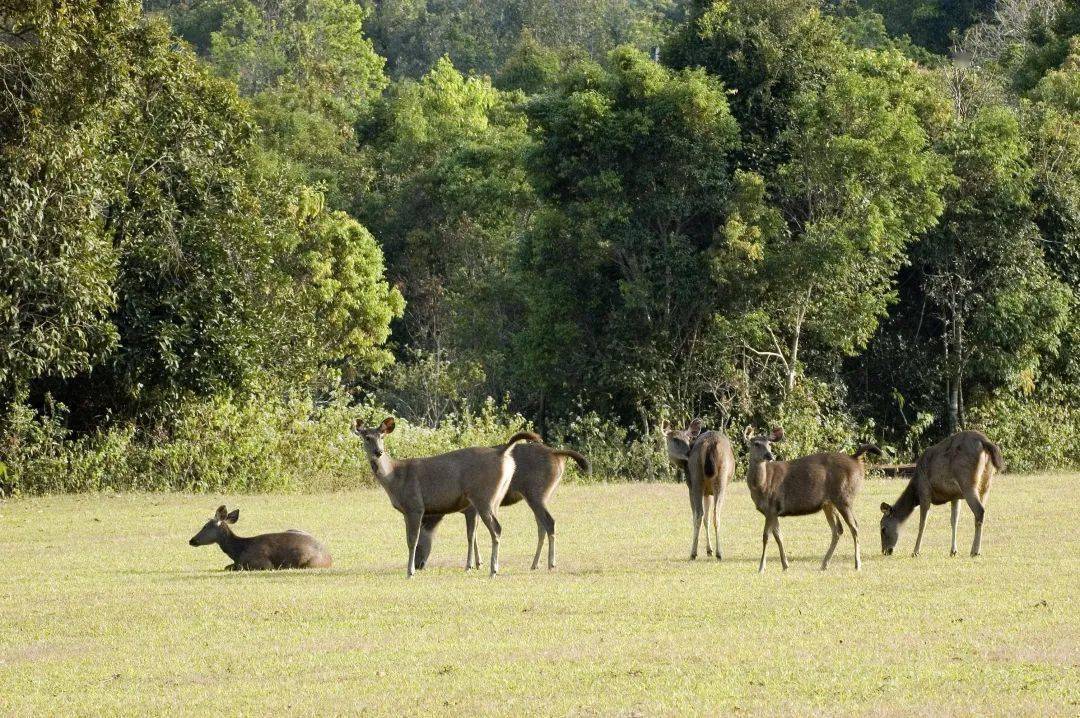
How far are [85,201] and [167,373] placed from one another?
3.45m

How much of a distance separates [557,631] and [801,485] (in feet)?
14.8

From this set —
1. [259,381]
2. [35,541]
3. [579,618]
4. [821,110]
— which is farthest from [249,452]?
[579,618]

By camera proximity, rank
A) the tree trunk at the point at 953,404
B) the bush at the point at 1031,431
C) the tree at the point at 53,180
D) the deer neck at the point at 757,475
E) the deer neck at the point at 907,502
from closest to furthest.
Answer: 1. the deer neck at the point at 757,475
2. the deer neck at the point at 907,502
3. the tree at the point at 53,180
4. the bush at the point at 1031,431
5. the tree trunk at the point at 953,404

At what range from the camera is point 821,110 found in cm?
3167

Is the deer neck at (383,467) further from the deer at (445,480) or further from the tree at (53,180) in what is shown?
the tree at (53,180)

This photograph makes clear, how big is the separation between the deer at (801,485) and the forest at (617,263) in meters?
11.8

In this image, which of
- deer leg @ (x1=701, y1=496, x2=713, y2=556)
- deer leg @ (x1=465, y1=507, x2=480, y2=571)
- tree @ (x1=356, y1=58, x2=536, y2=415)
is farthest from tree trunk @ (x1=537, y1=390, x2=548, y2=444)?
deer leg @ (x1=465, y1=507, x2=480, y2=571)

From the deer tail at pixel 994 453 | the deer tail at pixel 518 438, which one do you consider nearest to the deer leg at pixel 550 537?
the deer tail at pixel 518 438

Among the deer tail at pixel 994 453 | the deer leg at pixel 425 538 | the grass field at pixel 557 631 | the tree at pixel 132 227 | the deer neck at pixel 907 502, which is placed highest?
the tree at pixel 132 227

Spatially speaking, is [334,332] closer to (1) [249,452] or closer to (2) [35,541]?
(1) [249,452]

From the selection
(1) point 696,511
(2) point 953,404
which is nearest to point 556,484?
(1) point 696,511

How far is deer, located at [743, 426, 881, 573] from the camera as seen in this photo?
1470 cm

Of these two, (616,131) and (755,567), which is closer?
(755,567)

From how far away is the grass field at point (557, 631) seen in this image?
8734mm
